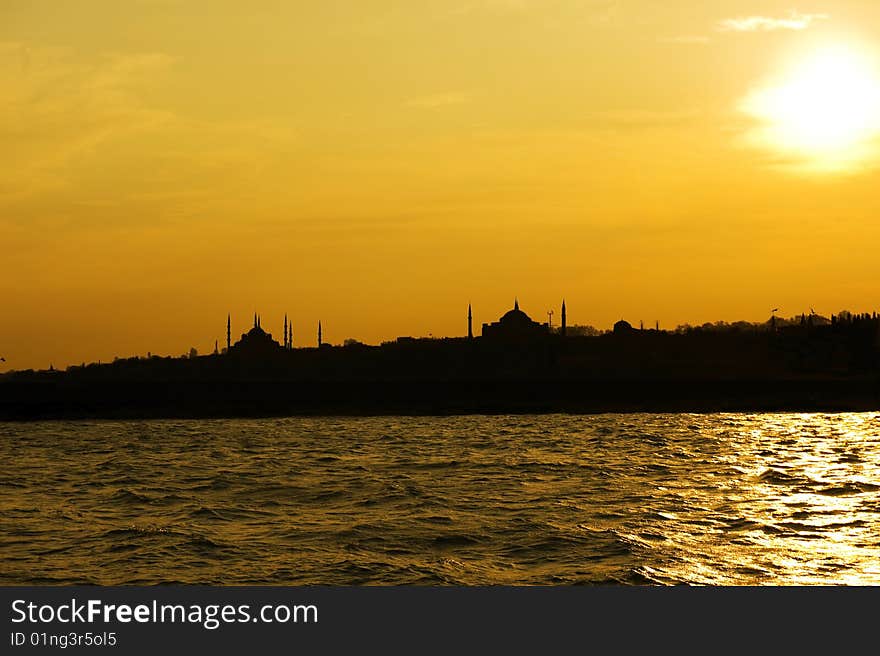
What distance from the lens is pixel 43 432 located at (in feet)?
291

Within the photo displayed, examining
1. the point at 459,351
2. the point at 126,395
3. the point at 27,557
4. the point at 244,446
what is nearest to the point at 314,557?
the point at 27,557

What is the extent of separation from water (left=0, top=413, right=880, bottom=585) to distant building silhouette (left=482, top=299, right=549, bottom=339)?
120283 mm

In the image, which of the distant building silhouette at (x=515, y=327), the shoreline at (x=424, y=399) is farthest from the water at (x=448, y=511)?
the distant building silhouette at (x=515, y=327)

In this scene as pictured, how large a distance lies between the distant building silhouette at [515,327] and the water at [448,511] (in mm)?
120283

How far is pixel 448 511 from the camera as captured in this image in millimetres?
37531

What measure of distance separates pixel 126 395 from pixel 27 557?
307 ft

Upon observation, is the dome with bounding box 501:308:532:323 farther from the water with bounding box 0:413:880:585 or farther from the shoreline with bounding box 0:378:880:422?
the water with bounding box 0:413:880:585

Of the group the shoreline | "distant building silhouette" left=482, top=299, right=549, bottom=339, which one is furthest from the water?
"distant building silhouette" left=482, top=299, right=549, bottom=339

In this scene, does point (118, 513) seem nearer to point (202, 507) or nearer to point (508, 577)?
point (202, 507)

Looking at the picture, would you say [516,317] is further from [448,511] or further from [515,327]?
[448,511]

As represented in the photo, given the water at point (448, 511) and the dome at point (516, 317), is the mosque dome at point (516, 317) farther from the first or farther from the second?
the water at point (448, 511)

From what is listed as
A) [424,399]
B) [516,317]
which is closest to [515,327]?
[516,317]

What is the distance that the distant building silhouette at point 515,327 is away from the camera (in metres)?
195

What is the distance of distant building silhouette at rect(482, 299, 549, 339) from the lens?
195 metres
